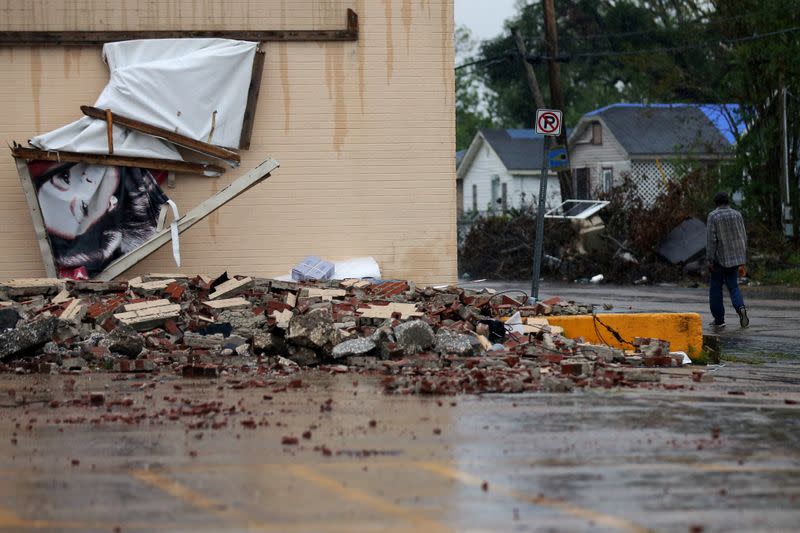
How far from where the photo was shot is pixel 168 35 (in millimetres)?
18047

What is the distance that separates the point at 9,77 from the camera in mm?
17875

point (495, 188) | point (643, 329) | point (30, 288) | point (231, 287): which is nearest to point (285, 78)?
point (231, 287)

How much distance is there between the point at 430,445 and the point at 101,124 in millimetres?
10547

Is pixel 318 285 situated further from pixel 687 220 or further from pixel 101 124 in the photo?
pixel 687 220

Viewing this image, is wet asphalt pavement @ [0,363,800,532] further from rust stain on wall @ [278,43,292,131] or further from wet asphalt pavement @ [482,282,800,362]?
rust stain on wall @ [278,43,292,131]

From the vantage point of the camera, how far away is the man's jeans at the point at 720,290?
17469 mm

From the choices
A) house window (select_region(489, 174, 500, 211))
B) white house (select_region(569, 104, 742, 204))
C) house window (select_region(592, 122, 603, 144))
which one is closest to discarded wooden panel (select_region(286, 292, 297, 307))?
white house (select_region(569, 104, 742, 204))

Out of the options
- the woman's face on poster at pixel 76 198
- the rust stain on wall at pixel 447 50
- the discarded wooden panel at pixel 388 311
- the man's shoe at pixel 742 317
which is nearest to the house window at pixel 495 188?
the rust stain on wall at pixel 447 50

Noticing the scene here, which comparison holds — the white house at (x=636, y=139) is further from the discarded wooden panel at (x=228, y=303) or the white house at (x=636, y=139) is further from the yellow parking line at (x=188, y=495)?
the yellow parking line at (x=188, y=495)

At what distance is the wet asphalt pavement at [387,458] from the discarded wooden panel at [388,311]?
8.29 feet

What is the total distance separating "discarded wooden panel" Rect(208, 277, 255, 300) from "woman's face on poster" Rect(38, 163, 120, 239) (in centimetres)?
260

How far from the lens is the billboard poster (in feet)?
56.2

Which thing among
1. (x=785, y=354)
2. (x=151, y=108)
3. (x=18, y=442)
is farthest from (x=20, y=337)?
(x=785, y=354)

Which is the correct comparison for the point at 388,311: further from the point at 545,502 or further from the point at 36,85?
the point at 545,502
